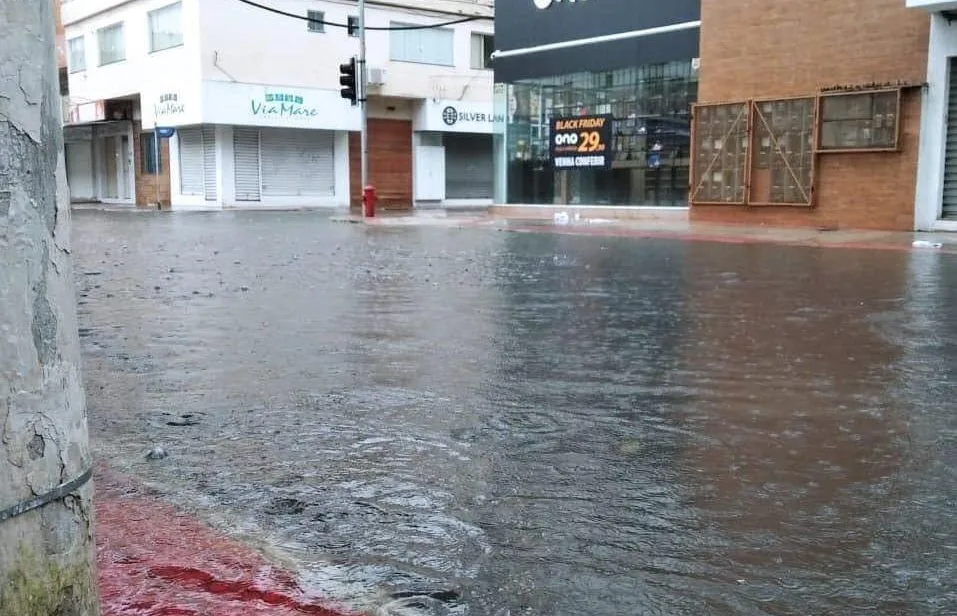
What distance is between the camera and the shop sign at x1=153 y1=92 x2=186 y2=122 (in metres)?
35.2

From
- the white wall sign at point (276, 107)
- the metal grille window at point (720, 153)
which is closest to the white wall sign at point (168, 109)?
the white wall sign at point (276, 107)

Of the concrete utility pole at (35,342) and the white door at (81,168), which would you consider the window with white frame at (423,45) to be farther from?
the concrete utility pole at (35,342)

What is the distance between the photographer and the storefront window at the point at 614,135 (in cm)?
2270

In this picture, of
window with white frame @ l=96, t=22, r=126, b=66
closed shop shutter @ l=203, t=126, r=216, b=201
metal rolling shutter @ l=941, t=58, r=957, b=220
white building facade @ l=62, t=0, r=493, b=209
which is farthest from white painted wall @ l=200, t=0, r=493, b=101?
metal rolling shutter @ l=941, t=58, r=957, b=220

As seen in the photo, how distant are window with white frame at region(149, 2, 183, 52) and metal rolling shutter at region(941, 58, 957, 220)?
26.6 meters

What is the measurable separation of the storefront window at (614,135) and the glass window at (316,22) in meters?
12.7

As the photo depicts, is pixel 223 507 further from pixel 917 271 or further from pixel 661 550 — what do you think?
pixel 917 271

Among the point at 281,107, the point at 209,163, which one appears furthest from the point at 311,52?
the point at 209,163

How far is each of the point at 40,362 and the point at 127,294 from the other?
8.54m

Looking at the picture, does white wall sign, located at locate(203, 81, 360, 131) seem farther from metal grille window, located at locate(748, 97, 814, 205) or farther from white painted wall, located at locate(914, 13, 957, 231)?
white painted wall, located at locate(914, 13, 957, 231)

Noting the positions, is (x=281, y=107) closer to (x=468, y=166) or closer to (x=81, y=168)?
(x=468, y=166)

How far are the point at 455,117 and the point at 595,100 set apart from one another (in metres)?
16.4

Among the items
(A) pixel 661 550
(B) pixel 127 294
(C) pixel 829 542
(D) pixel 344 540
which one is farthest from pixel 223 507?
(B) pixel 127 294

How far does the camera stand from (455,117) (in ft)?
132
